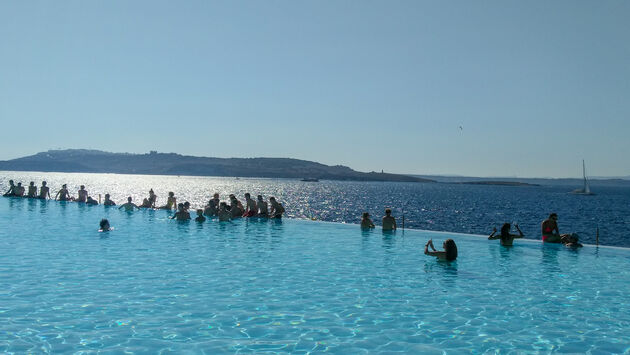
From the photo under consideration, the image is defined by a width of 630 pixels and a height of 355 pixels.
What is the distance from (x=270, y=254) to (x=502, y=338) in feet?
30.3

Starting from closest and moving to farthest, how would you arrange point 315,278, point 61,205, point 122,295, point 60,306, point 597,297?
1. point 60,306
2. point 122,295
3. point 597,297
4. point 315,278
5. point 61,205

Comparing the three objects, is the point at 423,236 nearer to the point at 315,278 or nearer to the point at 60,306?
the point at 315,278

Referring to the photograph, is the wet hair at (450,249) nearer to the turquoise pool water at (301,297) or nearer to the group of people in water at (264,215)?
the group of people in water at (264,215)

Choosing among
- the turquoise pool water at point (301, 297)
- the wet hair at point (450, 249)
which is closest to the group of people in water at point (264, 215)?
the wet hair at point (450, 249)

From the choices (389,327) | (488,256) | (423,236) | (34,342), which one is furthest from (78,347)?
(423,236)

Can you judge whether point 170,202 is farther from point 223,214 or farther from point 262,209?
point 262,209

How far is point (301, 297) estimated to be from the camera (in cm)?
1010

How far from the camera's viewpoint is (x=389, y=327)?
8227mm

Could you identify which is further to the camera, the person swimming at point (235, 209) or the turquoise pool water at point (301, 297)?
the person swimming at point (235, 209)

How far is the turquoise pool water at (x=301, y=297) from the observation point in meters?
7.47

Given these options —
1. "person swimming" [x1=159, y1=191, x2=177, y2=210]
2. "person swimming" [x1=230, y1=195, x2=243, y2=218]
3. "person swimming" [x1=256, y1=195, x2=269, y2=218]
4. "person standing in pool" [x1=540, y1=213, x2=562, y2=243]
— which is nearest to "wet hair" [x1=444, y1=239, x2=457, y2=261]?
"person standing in pool" [x1=540, y1=213, x2=562, y2=243]

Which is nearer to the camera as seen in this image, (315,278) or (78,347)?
(78,347)

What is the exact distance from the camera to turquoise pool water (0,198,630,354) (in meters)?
7.47

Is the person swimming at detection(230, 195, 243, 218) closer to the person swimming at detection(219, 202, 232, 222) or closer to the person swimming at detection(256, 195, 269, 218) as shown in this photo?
the person swimming at detection(256, 195, 269, 218)
